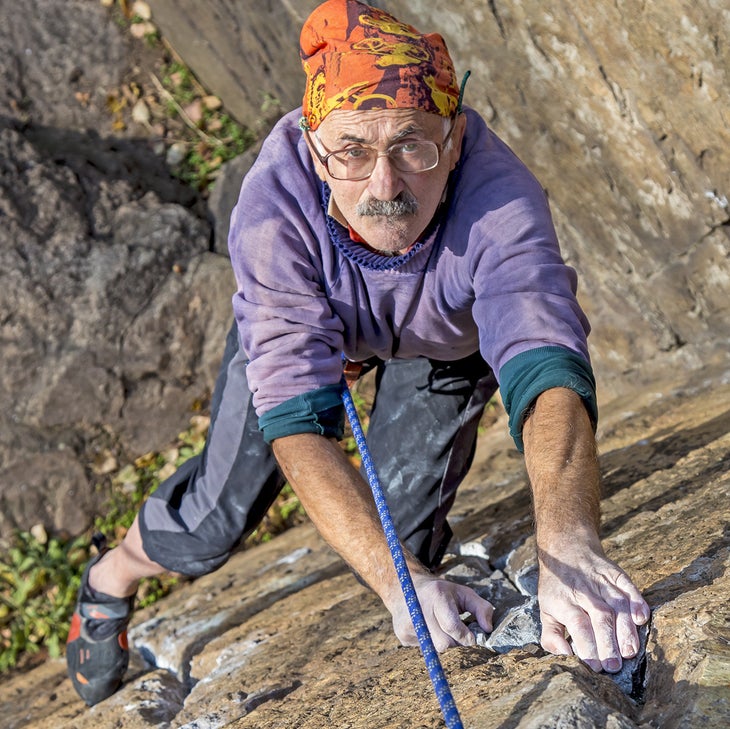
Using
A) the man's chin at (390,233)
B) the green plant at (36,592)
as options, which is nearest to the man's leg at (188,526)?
the man's chin at (390,233)

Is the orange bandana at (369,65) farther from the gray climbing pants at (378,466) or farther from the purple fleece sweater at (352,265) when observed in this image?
the gray climbing pants at (378,466)

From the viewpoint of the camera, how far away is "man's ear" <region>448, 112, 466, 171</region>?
104 inches

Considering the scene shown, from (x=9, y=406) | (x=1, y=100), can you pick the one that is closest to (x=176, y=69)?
(x=1, y=100)

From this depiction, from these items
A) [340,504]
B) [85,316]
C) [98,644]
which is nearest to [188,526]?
[98,644]

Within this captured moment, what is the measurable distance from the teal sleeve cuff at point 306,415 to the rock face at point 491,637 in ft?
2.14

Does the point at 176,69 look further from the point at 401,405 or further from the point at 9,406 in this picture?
the point at 401,405

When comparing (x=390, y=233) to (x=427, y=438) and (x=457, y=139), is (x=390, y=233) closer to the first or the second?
(x=457, y=139)

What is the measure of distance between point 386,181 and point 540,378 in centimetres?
67

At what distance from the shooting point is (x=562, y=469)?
219cm

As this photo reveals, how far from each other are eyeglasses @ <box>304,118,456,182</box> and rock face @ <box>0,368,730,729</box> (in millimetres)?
1202

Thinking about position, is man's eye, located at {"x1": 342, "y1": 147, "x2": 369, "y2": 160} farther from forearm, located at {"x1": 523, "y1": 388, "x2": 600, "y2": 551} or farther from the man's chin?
forearm, located at {"x1": 523, "y1": 388, "x2": 600, "y2": 551}

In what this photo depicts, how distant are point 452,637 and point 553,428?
0.56 m

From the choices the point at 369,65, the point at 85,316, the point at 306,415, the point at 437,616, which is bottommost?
the point at 437,616

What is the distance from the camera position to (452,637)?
2.12m
